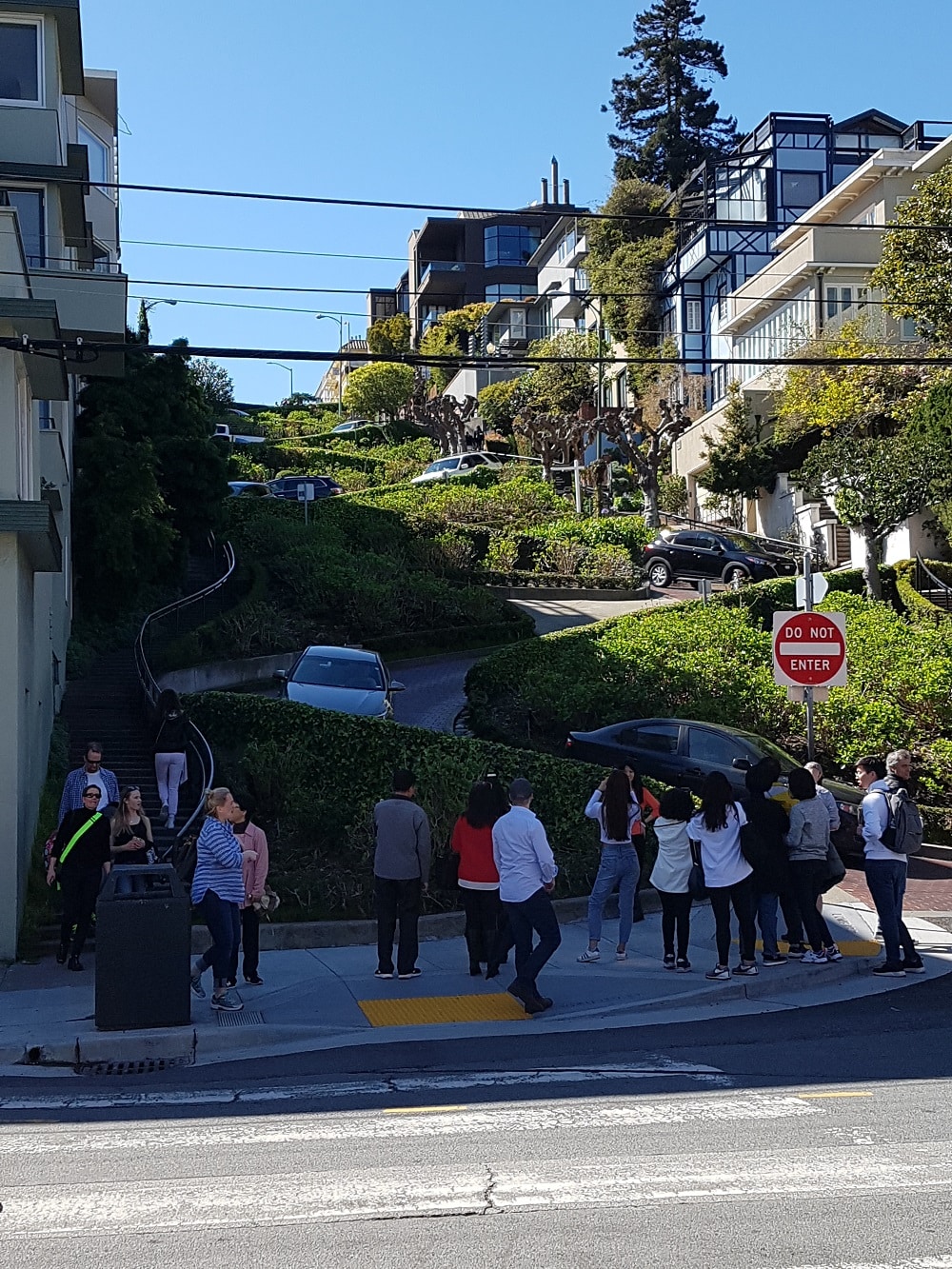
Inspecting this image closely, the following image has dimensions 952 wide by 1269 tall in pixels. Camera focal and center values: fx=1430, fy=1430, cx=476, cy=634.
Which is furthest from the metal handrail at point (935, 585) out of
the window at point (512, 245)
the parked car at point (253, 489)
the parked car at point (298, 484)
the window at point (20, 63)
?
the window at point (512, 245)

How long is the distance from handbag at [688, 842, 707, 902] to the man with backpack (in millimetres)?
1397

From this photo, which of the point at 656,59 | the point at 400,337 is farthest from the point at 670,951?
the point at 400,337

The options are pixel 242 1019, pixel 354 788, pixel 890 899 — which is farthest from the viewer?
pixel 354 788

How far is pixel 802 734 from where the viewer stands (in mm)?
20359

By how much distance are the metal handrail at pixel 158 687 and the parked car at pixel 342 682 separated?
1902 millimetres

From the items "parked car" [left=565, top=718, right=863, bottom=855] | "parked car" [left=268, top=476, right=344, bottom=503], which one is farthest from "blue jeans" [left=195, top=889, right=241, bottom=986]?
"parked car" [left=268, top=476, right=344, bottom=503]

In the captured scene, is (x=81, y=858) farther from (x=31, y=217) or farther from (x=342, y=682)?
(x=31, y=217)

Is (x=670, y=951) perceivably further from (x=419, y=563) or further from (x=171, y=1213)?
(x=419, y=563)

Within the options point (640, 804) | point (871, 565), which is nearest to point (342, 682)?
point (640, 804)

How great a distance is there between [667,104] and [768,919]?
8039 cm

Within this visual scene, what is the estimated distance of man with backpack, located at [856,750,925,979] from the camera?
1209 cm

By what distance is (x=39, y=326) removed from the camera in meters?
14.2

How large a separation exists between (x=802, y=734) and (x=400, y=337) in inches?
3470

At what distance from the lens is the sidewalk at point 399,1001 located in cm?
1016
